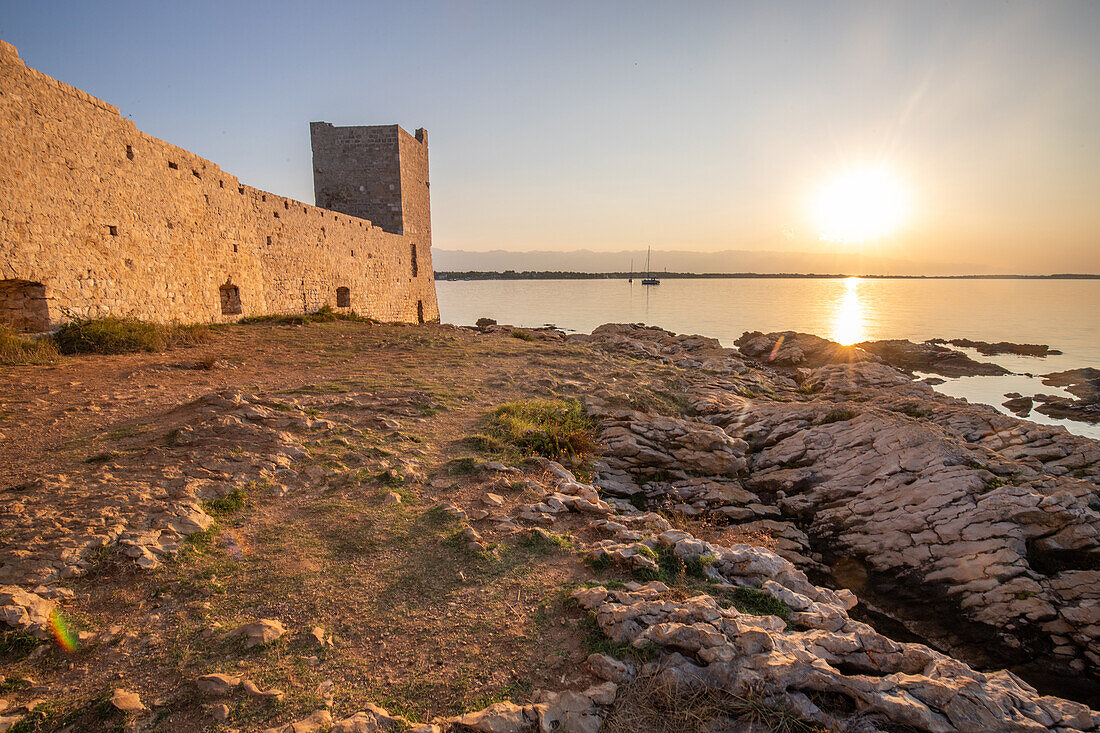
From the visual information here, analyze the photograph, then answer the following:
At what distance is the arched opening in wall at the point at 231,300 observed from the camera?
13.3m

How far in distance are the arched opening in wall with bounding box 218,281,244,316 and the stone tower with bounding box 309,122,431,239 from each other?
865cm

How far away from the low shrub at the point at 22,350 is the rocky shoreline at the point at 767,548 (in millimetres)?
3882

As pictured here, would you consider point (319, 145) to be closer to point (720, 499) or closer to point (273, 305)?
point (273, 305)

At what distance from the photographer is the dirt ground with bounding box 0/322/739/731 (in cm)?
261

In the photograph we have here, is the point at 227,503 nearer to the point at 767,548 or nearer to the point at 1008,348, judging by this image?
the point at 767,548

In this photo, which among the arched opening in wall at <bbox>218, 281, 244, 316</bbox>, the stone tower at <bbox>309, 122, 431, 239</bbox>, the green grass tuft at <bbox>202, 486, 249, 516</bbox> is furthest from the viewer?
the stone tower at <bbox>309, 122, 431, 239</bbox>

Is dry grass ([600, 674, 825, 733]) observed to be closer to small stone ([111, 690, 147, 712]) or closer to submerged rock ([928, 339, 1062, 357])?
small stone ([111, 690, 147, 712])

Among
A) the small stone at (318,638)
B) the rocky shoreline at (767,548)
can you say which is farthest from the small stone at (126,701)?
the small stone at (318,638)

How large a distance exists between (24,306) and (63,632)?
812cm

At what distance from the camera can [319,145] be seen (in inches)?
801

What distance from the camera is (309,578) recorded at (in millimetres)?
3502

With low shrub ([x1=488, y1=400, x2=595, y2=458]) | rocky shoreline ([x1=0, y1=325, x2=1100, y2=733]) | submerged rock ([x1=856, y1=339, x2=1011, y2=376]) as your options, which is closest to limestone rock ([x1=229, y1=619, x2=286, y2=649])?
rocky shoreline ([x1=0, y1=325, x2=1100, y2=733])

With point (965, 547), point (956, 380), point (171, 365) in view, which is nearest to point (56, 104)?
point (171, 365)

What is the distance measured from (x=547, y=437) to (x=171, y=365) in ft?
20.2
